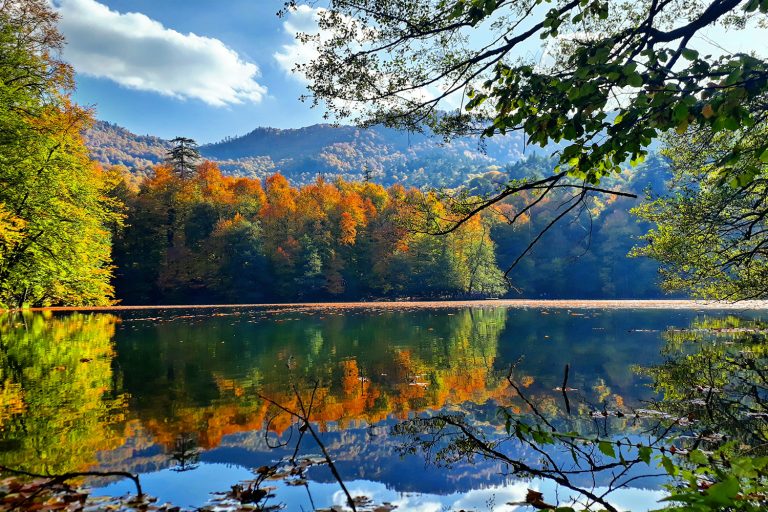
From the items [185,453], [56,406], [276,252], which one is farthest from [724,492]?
[276,252]

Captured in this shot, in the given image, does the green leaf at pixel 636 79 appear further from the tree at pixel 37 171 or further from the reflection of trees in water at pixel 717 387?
the tree at pixel 37 171

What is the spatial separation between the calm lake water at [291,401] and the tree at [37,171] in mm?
3095

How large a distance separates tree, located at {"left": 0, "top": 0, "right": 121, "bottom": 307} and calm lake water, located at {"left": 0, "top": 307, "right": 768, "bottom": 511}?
122 inches

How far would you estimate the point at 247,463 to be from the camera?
23.0ft

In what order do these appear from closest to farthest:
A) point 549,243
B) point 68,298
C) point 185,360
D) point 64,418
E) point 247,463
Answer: point 247,463, point 64,418, point 185,360, point 68,298, point 549,243

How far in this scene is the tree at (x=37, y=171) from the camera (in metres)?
17.6

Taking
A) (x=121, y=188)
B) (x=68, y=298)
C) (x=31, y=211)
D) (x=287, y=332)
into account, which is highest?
(x=121, y=188)

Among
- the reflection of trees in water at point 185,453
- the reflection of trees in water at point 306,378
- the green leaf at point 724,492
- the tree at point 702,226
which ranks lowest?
the reflection of trees in water at point 306,378

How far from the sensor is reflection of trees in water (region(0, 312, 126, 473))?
22.8ft

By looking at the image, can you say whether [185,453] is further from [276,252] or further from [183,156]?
[183,156]

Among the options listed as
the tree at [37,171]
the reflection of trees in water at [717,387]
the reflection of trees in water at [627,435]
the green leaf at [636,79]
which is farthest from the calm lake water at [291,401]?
the green leaf at [636,79]

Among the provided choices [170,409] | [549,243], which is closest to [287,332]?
[170,409]

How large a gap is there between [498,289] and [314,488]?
2529 inches

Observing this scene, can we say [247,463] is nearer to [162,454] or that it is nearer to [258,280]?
[162,454]
